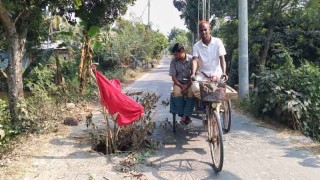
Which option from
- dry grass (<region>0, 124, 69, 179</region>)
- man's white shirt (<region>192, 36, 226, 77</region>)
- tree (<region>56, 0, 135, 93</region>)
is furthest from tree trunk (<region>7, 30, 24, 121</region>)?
man's white shirt (<region>192, 36, 226, 77</region>)

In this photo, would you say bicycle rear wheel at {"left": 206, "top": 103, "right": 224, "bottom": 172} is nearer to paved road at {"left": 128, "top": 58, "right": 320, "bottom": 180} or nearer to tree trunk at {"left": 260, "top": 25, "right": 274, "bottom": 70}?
paved road at {"left": 128, "top": 58, "right": 320, "bottom": 180}

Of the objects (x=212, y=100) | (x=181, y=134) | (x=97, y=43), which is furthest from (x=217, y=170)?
(x=97, y=43)

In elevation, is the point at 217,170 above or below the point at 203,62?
below

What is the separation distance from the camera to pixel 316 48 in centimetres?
1321

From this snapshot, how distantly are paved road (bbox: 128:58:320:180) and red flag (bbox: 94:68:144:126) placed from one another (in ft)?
2.35

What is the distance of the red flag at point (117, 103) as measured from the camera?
517cm

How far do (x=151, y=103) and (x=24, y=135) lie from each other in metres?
2.49

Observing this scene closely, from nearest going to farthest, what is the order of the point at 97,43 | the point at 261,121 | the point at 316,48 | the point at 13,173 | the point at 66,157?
the point at 13,173
the point at 66,157
the point at 261,121
the point at 97,43
the point at 316,48

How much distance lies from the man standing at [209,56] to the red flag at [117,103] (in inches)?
49.2

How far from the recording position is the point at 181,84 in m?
5.89

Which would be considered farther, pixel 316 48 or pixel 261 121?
pixel 316 48

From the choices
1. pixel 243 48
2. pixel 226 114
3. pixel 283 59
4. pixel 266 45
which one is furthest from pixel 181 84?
pixel 266 45

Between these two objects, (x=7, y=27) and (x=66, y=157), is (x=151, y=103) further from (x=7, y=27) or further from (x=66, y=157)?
(x=7, y=27)

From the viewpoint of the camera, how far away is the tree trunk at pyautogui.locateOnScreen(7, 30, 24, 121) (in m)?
6.72
